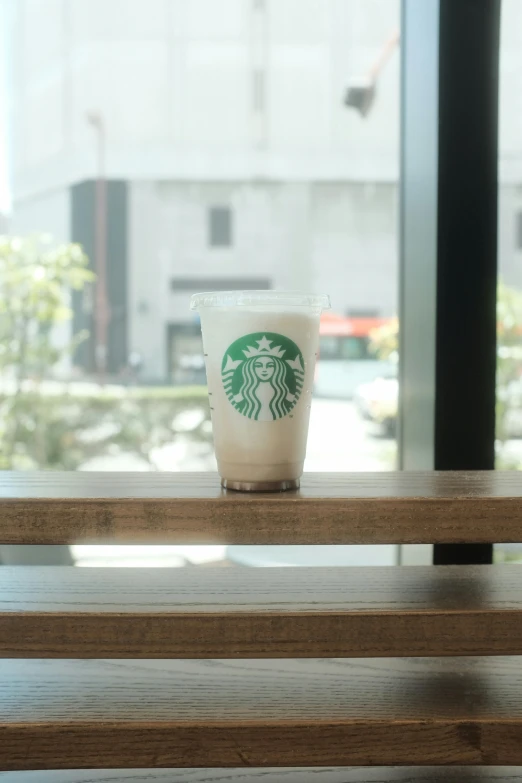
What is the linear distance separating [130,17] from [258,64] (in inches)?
16.7

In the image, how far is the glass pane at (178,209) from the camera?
2309 millimetres

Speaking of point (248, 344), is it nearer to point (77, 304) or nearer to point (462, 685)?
point (462, 685)

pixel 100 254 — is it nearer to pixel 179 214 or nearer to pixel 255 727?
pixel 179 214

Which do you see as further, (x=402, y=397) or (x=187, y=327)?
(x=187, y=327)

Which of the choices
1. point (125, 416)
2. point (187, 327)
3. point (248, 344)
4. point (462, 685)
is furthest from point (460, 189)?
point (125, 416)

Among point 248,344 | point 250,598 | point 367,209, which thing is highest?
point 367,209

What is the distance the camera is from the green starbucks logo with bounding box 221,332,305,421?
0.76 metres

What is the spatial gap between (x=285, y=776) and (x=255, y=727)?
0.18 m

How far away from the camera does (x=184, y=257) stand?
240 cm

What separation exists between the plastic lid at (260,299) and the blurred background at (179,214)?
1.54m

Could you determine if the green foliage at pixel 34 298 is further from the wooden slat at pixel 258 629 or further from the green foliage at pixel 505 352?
the wooden slat at pixel 258 629

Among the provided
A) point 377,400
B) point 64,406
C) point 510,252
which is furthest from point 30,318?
point 510,252

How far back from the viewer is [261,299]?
764 millimetres

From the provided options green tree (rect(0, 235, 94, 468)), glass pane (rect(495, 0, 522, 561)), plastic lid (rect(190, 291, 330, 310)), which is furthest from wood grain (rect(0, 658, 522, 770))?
green tree (rect(0, 235, 94, 468))
